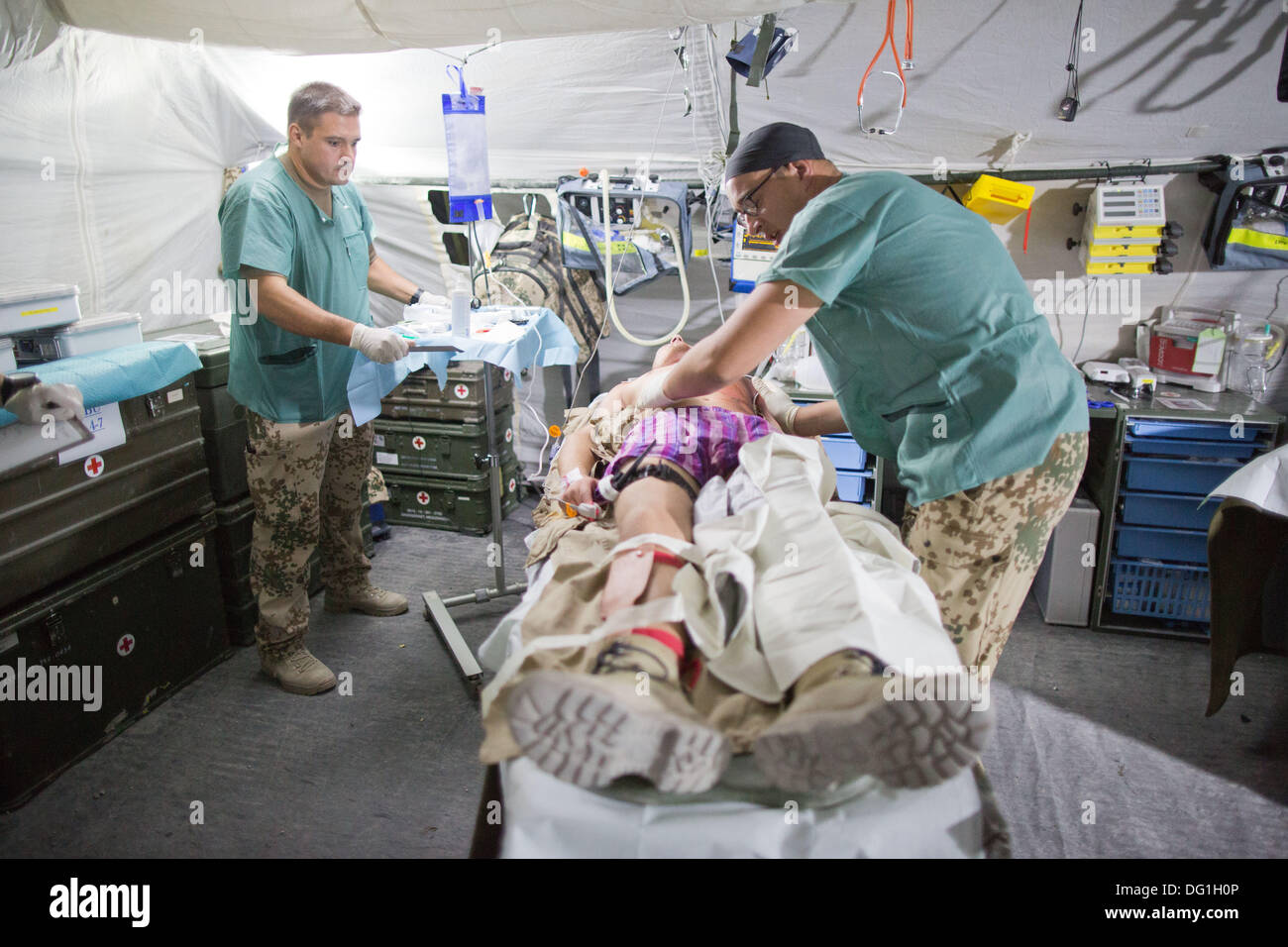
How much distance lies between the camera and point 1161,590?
9.43ft

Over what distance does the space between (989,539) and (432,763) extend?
151 cm

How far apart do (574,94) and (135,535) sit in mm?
2260

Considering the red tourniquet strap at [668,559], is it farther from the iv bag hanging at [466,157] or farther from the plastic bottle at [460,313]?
the iv bag hanging at [466,157]

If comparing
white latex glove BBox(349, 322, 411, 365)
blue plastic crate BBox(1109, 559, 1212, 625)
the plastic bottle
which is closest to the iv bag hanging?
the plastic bottle

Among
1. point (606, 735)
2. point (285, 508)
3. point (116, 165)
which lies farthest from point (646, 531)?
point (116, 165)

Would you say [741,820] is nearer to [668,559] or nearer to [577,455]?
[668,559]

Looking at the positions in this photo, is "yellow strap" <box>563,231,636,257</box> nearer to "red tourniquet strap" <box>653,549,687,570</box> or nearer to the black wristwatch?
the black wristwatch

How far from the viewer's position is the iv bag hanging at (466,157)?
8.35ft

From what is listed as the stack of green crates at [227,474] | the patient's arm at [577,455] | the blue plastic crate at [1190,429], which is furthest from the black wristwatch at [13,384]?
the blue plastic crate at [1190,429]

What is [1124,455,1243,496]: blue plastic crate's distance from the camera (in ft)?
9.06

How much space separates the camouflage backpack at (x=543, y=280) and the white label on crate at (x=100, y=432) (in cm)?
151
